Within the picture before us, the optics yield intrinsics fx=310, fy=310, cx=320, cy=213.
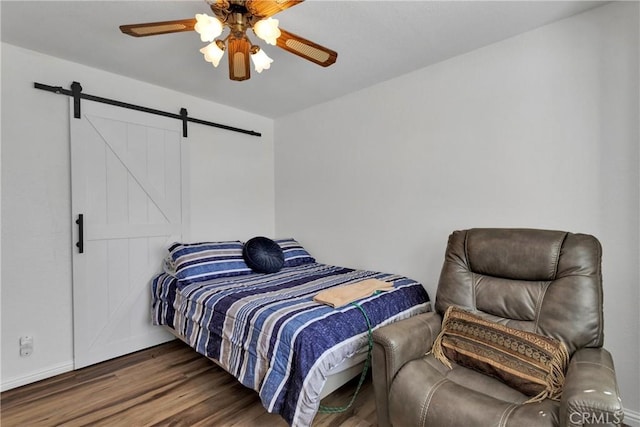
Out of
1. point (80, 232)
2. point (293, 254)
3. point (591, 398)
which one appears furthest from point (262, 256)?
point (591, 398)

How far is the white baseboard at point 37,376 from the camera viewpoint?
7.29 feet

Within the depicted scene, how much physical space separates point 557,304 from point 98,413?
2.76m

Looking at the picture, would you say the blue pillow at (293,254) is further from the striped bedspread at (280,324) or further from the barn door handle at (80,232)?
the barn door handle at (80,232)

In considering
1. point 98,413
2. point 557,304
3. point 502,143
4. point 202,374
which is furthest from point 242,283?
point 502,143

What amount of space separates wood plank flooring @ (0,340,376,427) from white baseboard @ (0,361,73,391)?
4 cm

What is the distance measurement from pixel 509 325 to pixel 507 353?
246 millimetres

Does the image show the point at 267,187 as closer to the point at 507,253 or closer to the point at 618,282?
the point at 507,253

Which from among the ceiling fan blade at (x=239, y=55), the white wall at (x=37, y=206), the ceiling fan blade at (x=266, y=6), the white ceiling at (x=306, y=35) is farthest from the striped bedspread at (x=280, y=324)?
the white ceiling at (x=306, y=35)

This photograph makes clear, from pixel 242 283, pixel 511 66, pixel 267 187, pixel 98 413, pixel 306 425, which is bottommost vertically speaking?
pixel 98 413

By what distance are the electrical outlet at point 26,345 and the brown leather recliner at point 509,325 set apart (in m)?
2.55

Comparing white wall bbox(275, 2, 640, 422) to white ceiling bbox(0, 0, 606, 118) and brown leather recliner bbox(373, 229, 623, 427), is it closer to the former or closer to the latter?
white ceiling bbox(0, 0, 606, 118)

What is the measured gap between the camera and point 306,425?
1.56 metres

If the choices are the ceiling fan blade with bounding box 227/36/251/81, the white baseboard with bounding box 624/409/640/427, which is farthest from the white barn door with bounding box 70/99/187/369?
the white baseboard with bounding box 624/409/640/427

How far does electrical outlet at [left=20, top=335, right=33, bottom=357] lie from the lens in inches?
89.7
